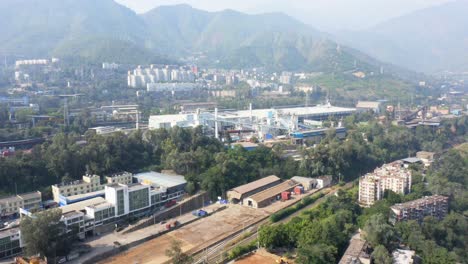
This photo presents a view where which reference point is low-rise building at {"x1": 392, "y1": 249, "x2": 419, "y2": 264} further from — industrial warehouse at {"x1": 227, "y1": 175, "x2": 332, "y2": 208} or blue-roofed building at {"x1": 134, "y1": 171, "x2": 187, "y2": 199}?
blue-roofed building at {"x1": 134, "y1": 171, "x2": 187, "y2": 199}

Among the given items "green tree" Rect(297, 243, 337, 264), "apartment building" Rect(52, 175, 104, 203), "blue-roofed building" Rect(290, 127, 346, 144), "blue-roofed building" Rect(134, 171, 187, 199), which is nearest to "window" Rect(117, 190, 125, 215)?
"blue-roofed building" Rect(134, 171, 187, 199)

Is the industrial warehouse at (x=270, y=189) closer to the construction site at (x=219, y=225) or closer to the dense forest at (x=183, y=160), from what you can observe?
the construction site at (x=219, y=225)

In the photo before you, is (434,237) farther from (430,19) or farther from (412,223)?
(430,19)

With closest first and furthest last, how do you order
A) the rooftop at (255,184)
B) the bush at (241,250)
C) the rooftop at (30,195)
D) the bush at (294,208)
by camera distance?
the bush at (241,250) < the rooftop at (30,195) < the bush at (294,208) < the rooftop at (255,184)

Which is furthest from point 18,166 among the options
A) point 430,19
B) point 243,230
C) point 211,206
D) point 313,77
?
point 430,19

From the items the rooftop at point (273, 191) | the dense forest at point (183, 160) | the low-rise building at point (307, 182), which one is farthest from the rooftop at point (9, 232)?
the low-rise building at point (307, 182)

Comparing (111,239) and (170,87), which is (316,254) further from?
(170,87)
